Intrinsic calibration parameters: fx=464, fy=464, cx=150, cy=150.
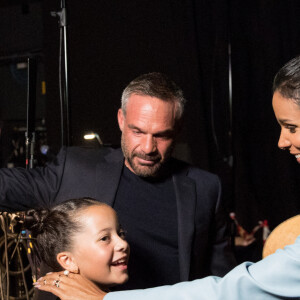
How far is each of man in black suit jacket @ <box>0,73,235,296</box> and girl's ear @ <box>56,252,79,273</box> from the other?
1.05 ft

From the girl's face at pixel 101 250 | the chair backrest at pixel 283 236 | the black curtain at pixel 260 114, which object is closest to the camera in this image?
the girl's face at pixel 101 250

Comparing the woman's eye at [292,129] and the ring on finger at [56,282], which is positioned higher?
the woman's eye at [292,129]

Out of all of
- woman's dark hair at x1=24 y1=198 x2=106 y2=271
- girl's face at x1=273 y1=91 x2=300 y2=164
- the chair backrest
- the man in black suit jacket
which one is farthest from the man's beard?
girl's face at x1=273 y1=91 x2=300 y2=164

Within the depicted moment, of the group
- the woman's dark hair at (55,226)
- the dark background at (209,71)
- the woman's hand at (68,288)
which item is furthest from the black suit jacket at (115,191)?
the dark background at (209,71)

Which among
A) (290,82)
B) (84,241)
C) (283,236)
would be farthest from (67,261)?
(290,82)

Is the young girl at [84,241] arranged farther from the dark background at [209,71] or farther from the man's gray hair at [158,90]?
the dark background at [209,71]

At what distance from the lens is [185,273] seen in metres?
1.76

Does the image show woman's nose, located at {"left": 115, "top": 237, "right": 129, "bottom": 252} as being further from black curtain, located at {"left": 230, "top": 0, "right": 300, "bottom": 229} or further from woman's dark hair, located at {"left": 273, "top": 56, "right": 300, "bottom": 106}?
black curtain, located at {"left": 230, "top": 0, "right": 300, "bottom": 229}

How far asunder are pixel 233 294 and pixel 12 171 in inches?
39.7

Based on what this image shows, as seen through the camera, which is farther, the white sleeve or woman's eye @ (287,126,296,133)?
woman's eye @ (287,126,296,133)

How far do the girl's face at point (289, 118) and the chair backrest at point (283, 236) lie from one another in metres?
0.48

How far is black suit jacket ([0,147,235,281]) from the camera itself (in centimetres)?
173

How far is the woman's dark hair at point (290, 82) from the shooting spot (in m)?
1.21

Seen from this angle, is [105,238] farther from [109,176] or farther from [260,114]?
[260,114]
